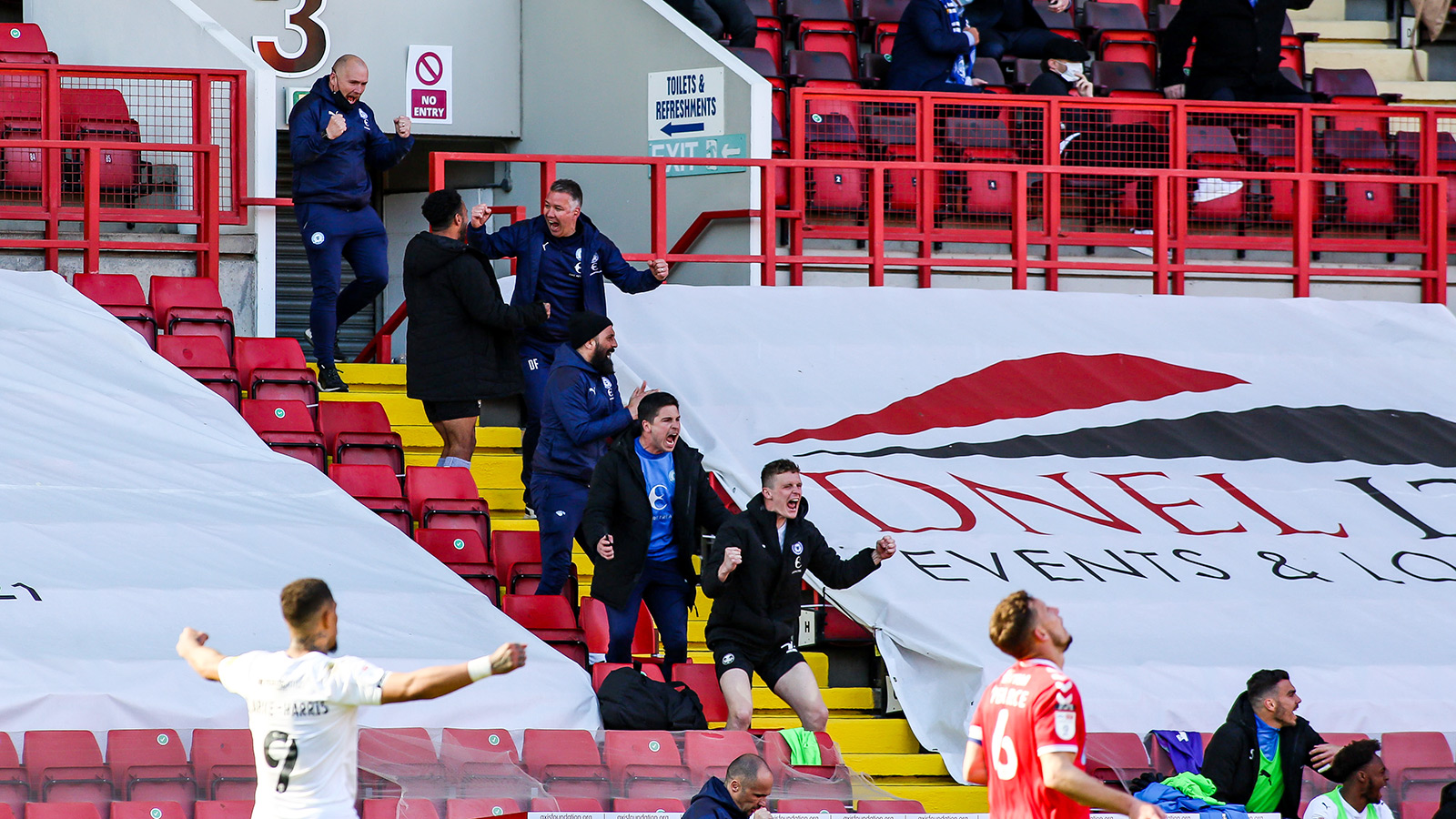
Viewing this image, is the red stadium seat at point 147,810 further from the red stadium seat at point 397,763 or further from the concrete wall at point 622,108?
the concrete wall at point 622,108

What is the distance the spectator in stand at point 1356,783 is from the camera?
7.61 metres

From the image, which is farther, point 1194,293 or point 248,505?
point 1194,293

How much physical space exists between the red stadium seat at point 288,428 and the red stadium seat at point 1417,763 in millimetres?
4754

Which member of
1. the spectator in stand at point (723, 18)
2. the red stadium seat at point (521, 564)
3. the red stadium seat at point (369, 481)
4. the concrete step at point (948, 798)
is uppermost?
the spectator in stand at point (723, 18)

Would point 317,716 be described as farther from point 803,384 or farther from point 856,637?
point 803,384

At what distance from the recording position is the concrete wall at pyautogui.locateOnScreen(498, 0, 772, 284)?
11.8m

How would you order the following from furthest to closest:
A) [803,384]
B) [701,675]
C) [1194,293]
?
[1194,293], [803,384], [701,675]

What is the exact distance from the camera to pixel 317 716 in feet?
15.5

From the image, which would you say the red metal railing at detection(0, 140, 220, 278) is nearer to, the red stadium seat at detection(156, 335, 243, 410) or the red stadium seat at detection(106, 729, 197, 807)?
the red stadium seat at detection(156, 335, 243, 410)

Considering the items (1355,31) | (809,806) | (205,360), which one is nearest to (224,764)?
(809,806)

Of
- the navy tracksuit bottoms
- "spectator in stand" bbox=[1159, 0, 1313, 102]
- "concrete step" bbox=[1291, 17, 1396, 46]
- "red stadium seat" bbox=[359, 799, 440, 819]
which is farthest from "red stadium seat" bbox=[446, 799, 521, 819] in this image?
"concrete step" bbox=[1291, 17, 1396, 46]

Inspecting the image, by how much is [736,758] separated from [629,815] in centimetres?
47

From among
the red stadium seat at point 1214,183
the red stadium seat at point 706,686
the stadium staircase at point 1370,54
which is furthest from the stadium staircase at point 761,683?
the stadium staircase at point 1370,54

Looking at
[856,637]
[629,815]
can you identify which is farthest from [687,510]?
[629,815]
